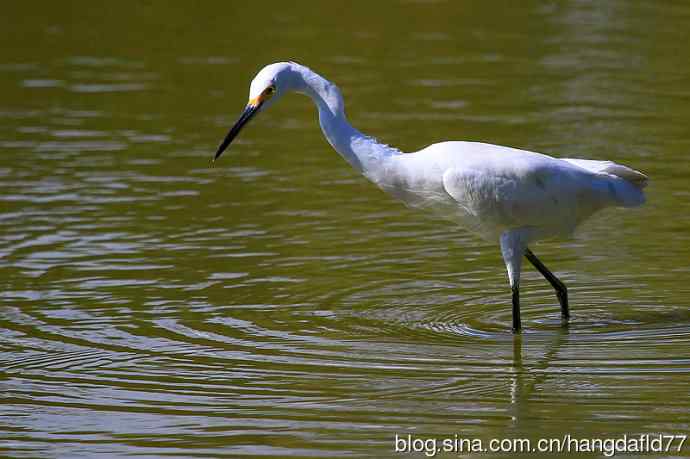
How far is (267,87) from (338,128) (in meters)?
0.48

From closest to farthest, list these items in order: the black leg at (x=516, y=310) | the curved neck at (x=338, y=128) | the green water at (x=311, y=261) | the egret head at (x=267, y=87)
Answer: the green water at (x=311, y=261), the egret head at (x=267, y=87), the curved neck at (x=338, y=128), the black leg at (x=516, y=310)

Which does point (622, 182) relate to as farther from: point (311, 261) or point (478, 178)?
point (311, 261)

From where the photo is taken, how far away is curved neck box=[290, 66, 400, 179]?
8.36 metres

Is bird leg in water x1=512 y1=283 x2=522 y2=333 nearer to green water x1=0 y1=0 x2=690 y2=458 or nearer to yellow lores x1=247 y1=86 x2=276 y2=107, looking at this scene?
green water x1=0 y1=0 x2=690 y2=458

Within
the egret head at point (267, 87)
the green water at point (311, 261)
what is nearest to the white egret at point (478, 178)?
the egret head at point (267, 87)

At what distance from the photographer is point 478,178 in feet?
27.3

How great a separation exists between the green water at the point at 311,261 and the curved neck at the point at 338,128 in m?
1.07

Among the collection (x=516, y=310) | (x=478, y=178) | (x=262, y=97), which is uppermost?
(x=262, y=97)

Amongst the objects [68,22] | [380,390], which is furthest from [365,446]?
[68,22]

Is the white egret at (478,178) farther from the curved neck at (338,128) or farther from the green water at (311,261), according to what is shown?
the green water at (311,261)

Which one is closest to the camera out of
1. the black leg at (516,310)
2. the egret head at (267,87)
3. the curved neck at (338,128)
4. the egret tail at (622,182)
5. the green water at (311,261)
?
the green water at (311,261)

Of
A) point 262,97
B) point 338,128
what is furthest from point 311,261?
point 262,97

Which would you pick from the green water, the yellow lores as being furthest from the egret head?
the green water

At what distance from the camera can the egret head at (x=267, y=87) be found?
8.24 meters
